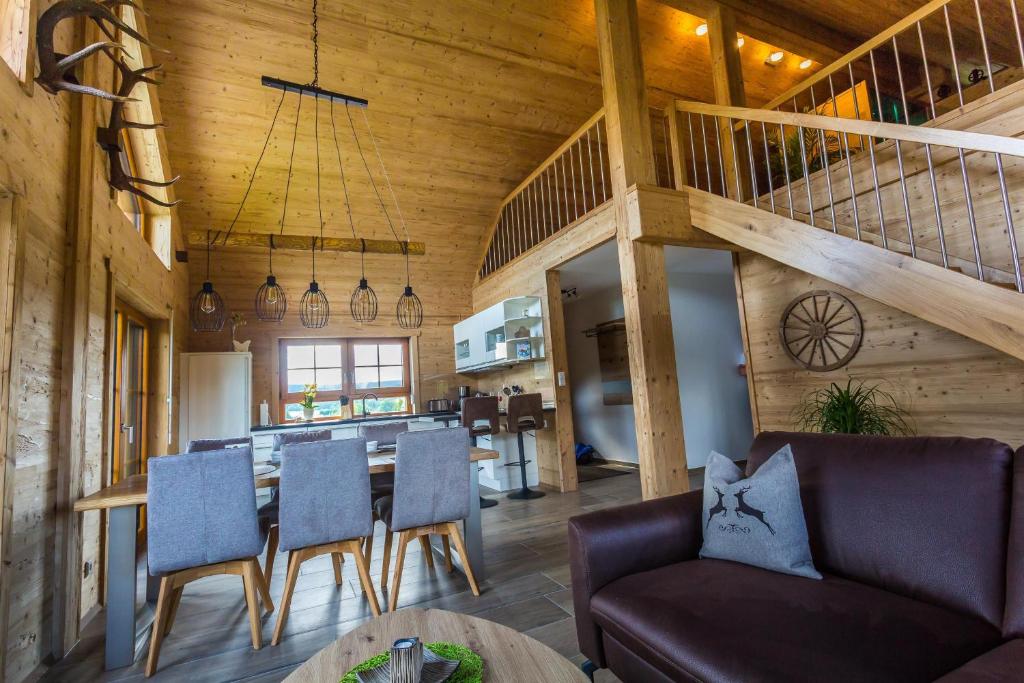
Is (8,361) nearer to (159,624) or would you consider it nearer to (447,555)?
(159,624)

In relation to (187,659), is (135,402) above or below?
above

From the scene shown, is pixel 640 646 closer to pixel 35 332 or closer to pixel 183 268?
pixel 35 332

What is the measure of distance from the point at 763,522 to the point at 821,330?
292 centimetres

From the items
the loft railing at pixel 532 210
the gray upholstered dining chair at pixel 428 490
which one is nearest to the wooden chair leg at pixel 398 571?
the gray upholstered dining chair at pixel 428 490

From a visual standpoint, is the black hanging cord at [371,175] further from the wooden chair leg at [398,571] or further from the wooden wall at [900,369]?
the wooden chair leg at [398,571]

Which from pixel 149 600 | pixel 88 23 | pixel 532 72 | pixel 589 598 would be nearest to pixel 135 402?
pixel 149 600

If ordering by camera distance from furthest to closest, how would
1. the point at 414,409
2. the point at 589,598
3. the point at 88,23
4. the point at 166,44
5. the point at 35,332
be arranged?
the point at 414,409
the point at 166,44
the point at 88,23
the point at 35,332
the point at 589,598

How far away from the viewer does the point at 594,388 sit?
25.1 feet

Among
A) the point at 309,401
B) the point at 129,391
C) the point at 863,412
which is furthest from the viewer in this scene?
the point at 309,401

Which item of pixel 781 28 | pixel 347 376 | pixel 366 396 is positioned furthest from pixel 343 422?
pixel 781 28

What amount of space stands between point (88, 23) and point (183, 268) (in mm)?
3294

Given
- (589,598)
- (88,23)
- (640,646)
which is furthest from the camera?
(88,23)

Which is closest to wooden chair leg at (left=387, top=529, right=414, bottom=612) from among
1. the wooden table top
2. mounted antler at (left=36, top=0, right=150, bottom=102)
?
the wooden table top

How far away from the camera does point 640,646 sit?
1458 millimetres
